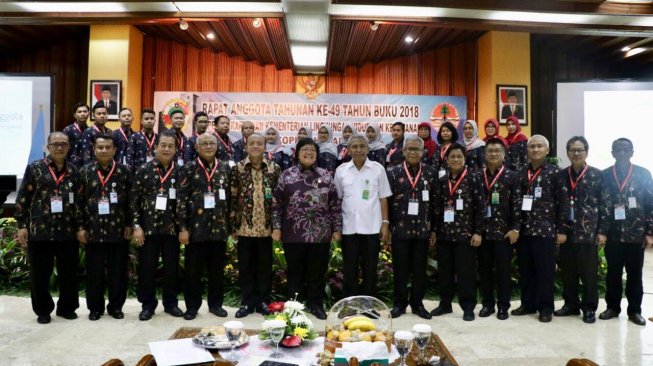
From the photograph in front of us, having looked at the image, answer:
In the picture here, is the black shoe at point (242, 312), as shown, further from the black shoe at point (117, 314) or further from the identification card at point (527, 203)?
the identification card at point (527, 203)

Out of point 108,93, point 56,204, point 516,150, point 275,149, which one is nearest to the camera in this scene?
point 56,204

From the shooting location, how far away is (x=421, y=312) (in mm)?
4238

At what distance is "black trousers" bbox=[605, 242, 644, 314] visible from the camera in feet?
13.5

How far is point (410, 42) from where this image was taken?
8.58 metres

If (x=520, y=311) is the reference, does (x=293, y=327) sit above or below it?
above

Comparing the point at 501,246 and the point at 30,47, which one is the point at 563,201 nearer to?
the point at 501,246

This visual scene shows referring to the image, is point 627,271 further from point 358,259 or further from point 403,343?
point 403,343

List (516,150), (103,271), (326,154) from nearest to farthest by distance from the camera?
(103,271) < (516,150) < (326,154)

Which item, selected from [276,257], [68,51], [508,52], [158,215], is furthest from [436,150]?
[68,51]

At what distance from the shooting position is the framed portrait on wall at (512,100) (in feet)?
27.6

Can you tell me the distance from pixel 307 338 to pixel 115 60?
24.5ft

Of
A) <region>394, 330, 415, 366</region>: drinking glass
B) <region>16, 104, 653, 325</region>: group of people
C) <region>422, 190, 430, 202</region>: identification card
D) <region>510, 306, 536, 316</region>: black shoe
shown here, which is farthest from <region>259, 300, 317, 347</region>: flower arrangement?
<region>510, 306, 536, 316</region>: black shoe

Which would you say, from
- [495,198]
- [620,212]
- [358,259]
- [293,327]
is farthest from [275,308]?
[620,212]

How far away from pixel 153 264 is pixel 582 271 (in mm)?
3567
